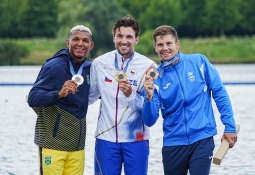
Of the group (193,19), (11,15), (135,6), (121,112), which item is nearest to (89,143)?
(121,112)

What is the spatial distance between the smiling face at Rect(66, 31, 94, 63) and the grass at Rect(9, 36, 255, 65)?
2196 inches

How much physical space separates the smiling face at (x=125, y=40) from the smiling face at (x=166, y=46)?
0.85 feet

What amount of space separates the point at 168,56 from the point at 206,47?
6462 centimetres

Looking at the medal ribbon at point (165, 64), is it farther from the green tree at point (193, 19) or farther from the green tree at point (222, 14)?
the green tree at point (193, 19)

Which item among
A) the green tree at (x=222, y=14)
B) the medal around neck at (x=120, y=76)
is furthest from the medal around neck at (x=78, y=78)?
the green tree at (x=222, y=14)

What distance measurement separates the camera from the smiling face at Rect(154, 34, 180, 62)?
18.9ft

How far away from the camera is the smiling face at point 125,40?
594 centimetres

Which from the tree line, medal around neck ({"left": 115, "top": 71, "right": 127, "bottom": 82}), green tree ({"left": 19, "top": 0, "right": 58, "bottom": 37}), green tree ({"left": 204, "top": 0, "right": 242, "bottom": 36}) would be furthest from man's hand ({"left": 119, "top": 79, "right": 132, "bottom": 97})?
green tree ({"left": 19, "top": 0, "right": 58, "bottom": 37})

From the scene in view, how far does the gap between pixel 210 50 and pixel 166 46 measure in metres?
63.1

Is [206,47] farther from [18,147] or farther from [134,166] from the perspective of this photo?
[134,166]

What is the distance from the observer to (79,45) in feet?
19.4

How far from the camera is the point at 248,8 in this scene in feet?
330

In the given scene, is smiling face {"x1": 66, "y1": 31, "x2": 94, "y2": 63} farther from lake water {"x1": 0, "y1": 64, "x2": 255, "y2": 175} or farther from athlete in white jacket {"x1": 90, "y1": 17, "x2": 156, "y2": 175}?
lake water {"x1": 0, "y1": 64, "x2": 255, "y2": 175}

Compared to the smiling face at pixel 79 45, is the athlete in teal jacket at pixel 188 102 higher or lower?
lower
